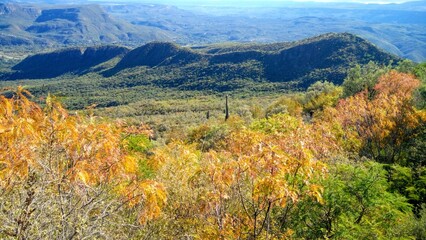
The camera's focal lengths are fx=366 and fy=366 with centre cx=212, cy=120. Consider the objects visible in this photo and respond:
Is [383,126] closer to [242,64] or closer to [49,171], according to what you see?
[49,171]

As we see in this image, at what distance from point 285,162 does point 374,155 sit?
550 inches

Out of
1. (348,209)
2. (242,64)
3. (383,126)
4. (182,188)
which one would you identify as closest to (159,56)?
(242,64)

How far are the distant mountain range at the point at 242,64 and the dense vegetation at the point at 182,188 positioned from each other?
269ft

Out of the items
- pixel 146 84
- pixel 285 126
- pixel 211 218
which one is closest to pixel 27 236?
pixel 211 218

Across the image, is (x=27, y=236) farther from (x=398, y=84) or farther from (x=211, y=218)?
(x=398, y=84)

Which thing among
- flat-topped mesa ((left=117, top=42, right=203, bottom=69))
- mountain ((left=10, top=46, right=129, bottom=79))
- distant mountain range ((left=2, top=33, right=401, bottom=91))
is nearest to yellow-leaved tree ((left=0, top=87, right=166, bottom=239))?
distant mountain range ((left=2, top=33, right=401, bottom=91))

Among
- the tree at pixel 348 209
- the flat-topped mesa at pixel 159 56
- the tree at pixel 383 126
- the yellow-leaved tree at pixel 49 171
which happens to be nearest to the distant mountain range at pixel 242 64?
the flat-topped mesa at pixel 159 56

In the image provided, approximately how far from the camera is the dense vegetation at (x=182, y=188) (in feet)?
18.9

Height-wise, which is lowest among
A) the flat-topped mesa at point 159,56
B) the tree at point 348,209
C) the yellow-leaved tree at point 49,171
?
the flat-topped mesa at point 159,56

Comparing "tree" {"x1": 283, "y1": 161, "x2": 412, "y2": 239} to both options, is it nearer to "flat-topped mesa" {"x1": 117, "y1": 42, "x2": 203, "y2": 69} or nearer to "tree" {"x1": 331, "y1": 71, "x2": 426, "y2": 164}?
"tree" {"x1": 331, "y1": 71, "x2": 426, "y2": 164}

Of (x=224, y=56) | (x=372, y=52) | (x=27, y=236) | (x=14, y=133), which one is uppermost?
(x=14, y=133)

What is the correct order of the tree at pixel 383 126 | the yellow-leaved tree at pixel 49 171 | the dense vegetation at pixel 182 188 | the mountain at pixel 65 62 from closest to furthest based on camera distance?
the yellow-leaved tree at pixel 49 171, the dense vegetation at pixel 182 188, the tree at pixel 383 126, the mountain at pixel 65 62

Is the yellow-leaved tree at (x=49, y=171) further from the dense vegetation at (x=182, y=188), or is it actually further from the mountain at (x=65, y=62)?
the mountain at (x=65, y=62)

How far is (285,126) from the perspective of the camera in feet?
45.0
